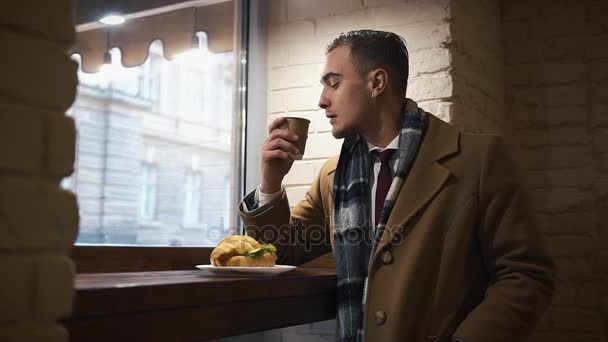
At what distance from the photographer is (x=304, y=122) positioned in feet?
5.32

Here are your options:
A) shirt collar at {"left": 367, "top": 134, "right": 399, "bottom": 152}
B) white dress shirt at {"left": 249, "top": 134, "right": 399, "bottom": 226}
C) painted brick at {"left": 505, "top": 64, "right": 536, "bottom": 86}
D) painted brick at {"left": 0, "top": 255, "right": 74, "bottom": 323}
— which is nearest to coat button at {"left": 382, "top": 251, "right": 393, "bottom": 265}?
white dress shirt at {"left": 249, "top": 134, "right": 399, "bottom": 226}

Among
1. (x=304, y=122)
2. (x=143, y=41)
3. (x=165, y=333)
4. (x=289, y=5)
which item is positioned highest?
(x=289, y=5)

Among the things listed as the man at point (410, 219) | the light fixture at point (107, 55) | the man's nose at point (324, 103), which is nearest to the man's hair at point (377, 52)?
the man at point (410, 219)

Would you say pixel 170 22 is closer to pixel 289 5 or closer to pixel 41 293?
pixel 289 5

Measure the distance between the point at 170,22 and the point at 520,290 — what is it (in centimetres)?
154

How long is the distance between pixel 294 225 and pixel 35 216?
1.26 m

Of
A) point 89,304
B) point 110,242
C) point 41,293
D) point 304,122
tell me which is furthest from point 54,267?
point 110,242

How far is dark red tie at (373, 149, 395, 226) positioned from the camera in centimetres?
164

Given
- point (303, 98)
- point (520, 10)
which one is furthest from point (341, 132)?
point (520, 10)

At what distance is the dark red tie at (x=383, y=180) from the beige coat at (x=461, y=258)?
113 millimetres

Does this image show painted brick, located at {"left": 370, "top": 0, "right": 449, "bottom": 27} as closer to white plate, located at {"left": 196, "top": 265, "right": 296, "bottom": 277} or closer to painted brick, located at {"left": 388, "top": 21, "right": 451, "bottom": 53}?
painted brick, located at {"left": 388, "top": 21, "right": 451, "bottom": 53}

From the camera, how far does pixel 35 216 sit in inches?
24.7

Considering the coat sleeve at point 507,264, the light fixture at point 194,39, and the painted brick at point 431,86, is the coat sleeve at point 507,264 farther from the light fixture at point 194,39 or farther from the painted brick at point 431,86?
the light fixture at point 194,39

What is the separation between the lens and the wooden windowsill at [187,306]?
0.91 meters
